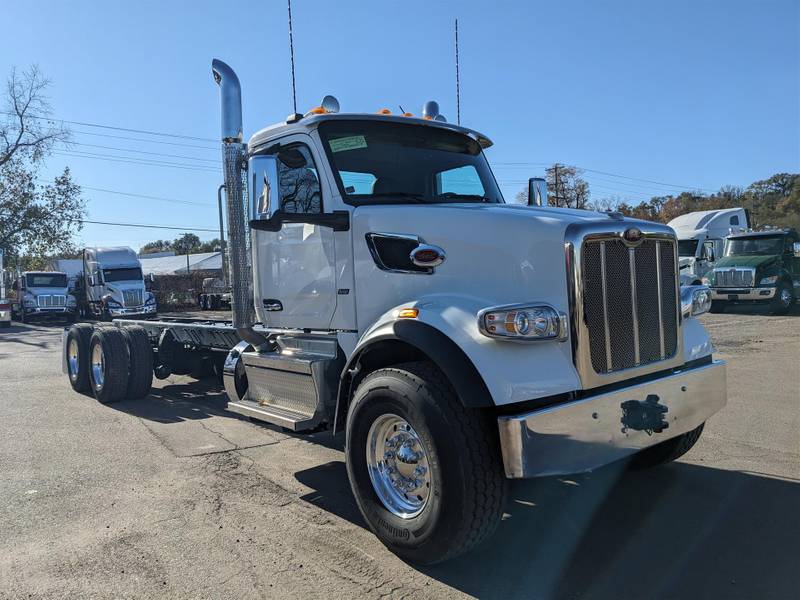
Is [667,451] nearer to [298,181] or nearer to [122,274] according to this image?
[298,181]

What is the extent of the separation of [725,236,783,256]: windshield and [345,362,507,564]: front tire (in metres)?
19.4

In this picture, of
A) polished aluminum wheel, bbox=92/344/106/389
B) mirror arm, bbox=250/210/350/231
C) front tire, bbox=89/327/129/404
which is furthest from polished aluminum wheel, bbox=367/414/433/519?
polished aluminum wheel, bbox=92/344/106/389

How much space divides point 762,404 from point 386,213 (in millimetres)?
5228

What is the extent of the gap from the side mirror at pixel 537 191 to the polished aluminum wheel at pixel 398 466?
279 centimetres

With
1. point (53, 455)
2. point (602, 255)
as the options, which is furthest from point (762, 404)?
point (53, 455)

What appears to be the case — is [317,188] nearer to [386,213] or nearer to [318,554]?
[386,213]

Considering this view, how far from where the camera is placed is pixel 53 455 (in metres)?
5.75

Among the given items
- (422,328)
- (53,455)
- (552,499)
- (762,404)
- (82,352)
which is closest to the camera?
(422,328)

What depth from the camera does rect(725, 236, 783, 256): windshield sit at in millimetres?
19156

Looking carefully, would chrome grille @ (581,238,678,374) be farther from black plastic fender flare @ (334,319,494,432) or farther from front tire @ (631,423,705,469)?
front tire @ (631,423,705,469)

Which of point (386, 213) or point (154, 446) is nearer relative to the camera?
point (386, 213)

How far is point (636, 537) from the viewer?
3.62 m

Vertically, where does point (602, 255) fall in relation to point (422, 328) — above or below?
above

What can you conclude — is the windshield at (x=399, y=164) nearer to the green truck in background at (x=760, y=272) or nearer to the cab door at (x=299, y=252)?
the cab door at (x=299, y=252)
